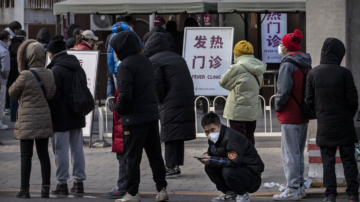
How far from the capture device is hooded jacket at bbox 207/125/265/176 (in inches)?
237

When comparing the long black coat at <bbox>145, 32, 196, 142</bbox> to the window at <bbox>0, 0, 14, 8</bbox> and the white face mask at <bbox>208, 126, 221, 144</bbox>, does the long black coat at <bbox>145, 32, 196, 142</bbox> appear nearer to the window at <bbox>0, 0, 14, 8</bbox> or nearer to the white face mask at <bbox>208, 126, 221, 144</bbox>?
the white face mask at <bbox>208, 126, 221, 144</bbox>

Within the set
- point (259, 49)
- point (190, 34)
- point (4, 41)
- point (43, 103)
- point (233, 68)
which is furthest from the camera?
point (259, 49)

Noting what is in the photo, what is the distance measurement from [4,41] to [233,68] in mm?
6311

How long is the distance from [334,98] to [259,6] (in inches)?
272

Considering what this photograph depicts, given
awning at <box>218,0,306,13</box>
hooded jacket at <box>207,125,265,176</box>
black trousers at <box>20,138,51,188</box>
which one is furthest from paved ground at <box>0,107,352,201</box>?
awning at <box>218,0,306,13</box>

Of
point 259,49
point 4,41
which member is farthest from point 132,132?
point 259,49

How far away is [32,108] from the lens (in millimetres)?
6656

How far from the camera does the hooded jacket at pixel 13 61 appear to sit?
41.9ft

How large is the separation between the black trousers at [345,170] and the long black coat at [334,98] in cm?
10

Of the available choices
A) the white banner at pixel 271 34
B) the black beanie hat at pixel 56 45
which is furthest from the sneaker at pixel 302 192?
the white banner at pixel 271 34

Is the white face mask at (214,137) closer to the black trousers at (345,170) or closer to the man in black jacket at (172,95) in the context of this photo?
the black trousers at (345,170)

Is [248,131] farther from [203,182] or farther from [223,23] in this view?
[223,23]

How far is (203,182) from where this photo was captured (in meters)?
7.55

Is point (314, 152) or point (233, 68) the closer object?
point (314, 152)
